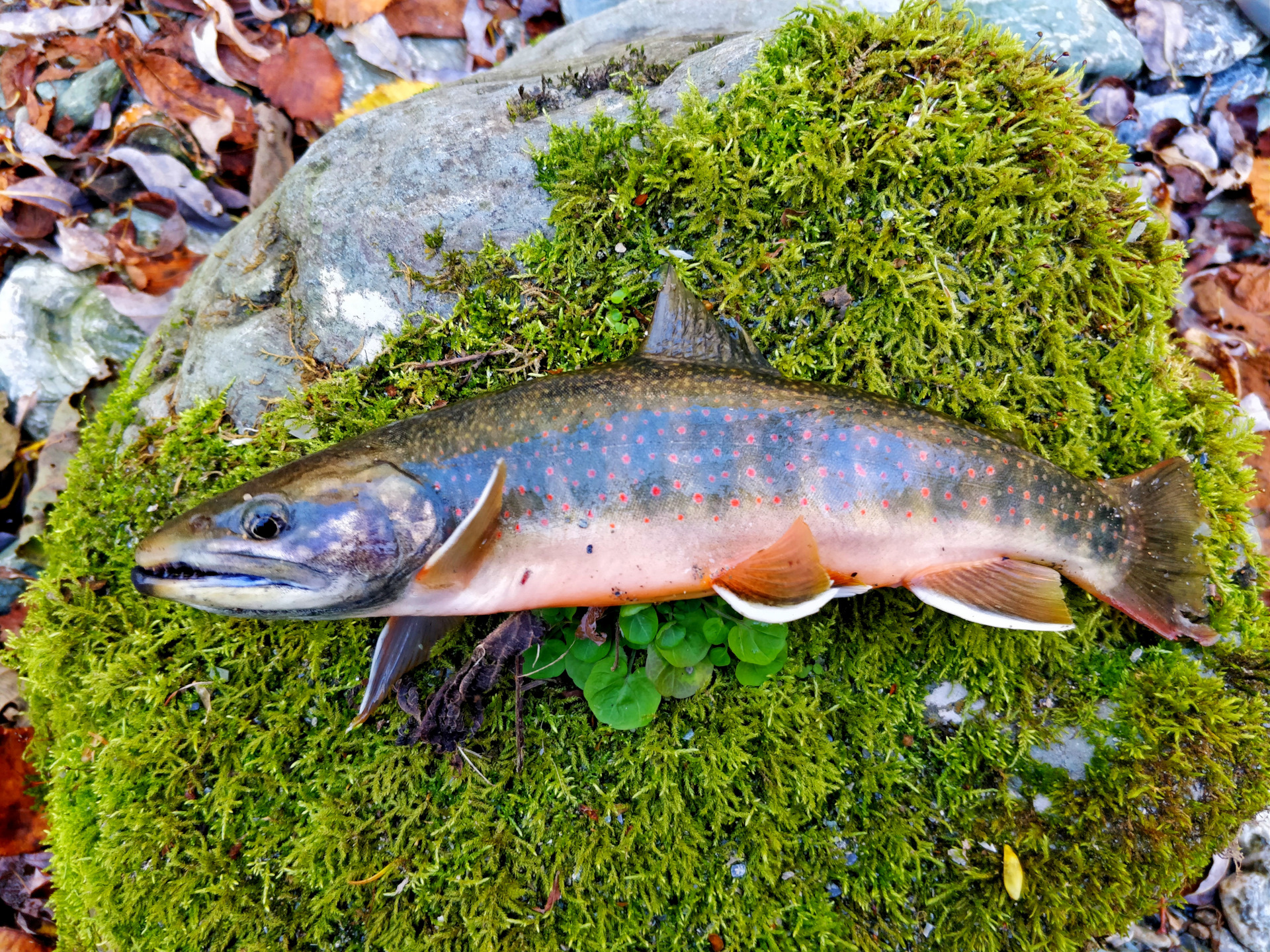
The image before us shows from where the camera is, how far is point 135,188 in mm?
4375

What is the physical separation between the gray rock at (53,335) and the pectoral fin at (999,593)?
5.15 meters

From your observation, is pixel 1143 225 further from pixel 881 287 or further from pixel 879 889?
A: pixel 879 889

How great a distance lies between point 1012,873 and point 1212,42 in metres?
5.61

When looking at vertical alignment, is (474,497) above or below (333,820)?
above

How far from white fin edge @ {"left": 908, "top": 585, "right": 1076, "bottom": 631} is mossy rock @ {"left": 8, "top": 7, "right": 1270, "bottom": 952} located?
336 millimetres

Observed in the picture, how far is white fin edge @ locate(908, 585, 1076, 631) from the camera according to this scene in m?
2.69

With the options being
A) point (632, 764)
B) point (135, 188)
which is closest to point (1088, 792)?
point (632, 764)

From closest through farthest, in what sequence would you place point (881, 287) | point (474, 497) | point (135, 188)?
point (474, 497)
point (881, 287)
point (135, 188)

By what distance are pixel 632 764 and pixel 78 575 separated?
9.45ft

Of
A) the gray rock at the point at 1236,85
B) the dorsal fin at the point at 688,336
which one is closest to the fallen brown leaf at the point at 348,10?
the dorsal fin at the point at 688,336

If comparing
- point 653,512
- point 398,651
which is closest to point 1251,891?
point 653,512

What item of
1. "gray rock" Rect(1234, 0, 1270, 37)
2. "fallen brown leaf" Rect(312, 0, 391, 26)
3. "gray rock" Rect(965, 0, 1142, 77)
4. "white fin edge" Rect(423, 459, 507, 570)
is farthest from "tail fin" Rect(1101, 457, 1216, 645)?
"fallen brown leaf" Rect(312, 0, 391, 26)

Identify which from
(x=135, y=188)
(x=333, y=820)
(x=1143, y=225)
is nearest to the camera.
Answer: (x=333, y=820)

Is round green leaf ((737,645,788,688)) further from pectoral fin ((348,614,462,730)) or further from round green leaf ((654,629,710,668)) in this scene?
pectoral fin ((348,614,462,730))
